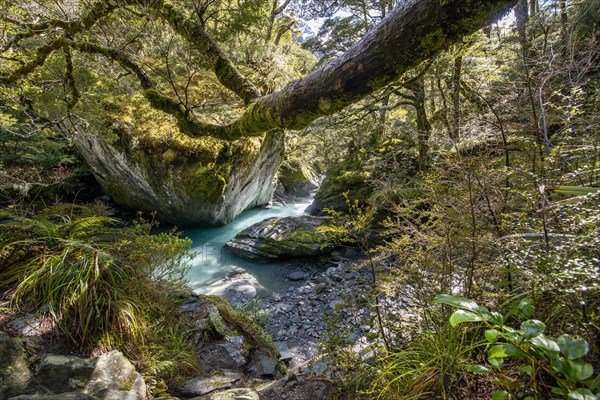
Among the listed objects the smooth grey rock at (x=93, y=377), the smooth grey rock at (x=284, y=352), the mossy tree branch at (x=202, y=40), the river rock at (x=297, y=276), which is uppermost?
the mossy tree branch at (x=202, y=40)

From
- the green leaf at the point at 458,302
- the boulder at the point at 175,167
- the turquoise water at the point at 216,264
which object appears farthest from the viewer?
the boulder at the point at 175,167

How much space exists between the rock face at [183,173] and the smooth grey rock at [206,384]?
6.24 metres

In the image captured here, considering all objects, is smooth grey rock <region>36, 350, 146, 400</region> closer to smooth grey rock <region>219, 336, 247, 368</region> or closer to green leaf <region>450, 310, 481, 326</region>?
smooth grey rock <region>219, 336, 247, 368</region>

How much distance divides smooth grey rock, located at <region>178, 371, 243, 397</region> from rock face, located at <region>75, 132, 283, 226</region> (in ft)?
20.5

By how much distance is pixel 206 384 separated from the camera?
7.81 feet

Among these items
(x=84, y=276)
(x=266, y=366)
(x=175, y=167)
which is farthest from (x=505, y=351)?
(x=175, y=167)

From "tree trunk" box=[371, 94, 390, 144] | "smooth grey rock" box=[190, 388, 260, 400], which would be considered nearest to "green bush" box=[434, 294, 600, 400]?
"smooth grey rock" box=[190, 388, 260, 400]

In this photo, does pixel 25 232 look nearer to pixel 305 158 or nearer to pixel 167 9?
pixel 167 9

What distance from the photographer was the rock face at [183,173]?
26.2ft

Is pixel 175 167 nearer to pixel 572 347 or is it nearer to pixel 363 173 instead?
pixel 363 173

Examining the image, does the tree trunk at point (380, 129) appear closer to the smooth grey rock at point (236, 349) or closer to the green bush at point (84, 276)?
the smooth grey rock at point (236, 349)

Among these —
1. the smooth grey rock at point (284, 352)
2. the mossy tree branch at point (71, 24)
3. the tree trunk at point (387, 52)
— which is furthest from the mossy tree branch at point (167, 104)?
the smooth grey rock at point (284, 352)

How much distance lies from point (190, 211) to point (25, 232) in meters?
6.15

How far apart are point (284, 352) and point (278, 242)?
150 inches
